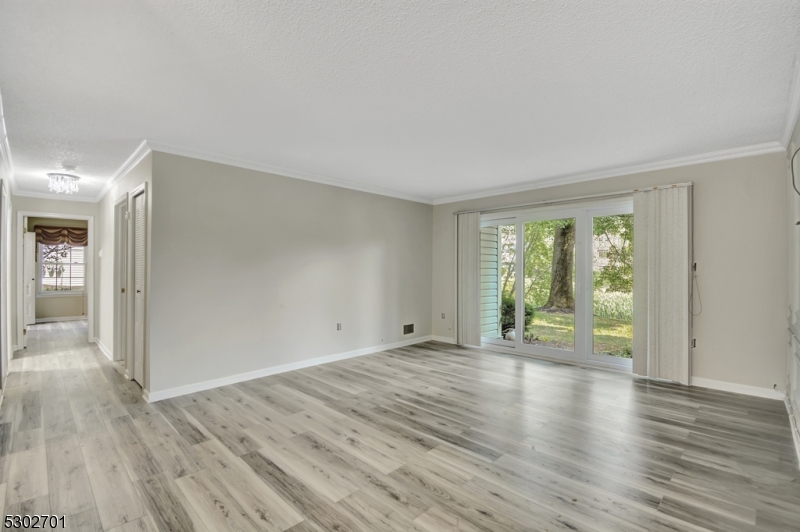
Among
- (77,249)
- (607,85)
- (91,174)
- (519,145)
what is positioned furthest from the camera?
(77,249)

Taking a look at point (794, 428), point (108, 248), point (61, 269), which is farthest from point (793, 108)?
point (61, 269)

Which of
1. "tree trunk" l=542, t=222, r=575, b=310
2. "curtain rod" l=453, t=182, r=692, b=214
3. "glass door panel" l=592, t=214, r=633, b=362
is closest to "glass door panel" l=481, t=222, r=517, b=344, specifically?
"curtain rod" l=453, t=182, r=692, b=214

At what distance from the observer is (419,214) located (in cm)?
668

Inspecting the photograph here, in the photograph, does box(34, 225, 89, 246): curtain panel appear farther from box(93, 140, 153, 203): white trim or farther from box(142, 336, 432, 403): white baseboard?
box(142, 336, 432, 403): white baseboard

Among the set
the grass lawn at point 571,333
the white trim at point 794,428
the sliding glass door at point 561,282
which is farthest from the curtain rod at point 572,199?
the white trim at point 794,428

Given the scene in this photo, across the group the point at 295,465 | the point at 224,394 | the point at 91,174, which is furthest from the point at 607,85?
the point at 91,174

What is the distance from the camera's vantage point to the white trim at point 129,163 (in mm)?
3788

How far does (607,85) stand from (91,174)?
5926 millimetres

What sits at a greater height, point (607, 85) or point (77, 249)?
point (607, 85)

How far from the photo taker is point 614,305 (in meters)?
4.89

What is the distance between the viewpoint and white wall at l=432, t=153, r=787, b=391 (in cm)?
376

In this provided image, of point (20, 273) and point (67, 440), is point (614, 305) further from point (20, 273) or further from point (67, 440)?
point (20, 273)

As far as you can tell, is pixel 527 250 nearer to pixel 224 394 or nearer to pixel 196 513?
pixel 224 394

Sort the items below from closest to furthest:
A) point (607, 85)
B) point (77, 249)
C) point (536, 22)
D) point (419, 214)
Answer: point (536, 22), point (607, 85), point (419, 214), point (77, 249)
